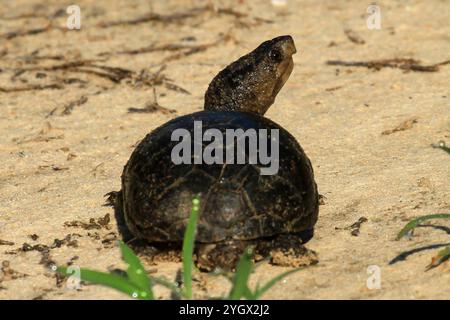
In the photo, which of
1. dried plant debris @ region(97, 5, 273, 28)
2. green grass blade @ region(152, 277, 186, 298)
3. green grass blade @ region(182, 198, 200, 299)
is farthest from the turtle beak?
dried plant debris @ region(97, 5, 273, 28)

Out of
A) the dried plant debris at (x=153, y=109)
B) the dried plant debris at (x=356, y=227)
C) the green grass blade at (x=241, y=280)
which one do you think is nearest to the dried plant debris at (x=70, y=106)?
the dried plant debris at (x=153, y=109)

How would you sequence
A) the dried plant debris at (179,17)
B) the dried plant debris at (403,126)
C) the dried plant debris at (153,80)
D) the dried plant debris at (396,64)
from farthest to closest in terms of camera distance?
1. the dried plant debris at (179,17)
2. the dried plant debris at (153,80)
3. the dried plant debris at (396,64)
4. the dried plant debris at (403,126)

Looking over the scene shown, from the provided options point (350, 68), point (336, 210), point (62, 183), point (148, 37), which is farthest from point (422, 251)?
point (148, 37)

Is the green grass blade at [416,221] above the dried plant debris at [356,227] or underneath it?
above

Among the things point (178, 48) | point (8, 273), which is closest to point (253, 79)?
point (8, 273)

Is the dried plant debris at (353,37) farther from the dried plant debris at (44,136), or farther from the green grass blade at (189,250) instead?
the green grass blade at (189,250)

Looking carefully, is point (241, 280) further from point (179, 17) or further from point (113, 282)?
point (179, 17)

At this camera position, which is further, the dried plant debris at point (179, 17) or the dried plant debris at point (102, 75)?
the dried plant debris at point (179, 17)
